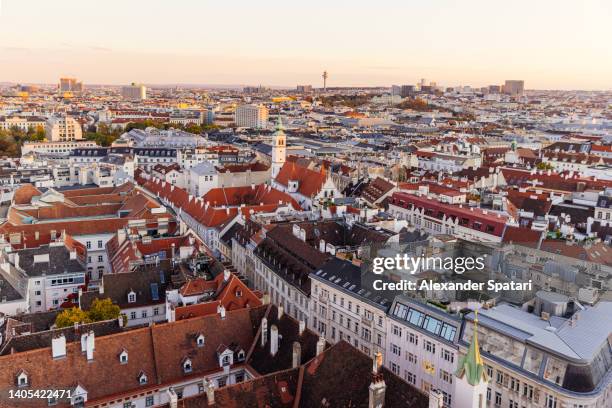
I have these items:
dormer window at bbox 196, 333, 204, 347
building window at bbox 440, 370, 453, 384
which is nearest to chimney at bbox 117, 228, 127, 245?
dormer window at bbox 196, 333, 204, 347

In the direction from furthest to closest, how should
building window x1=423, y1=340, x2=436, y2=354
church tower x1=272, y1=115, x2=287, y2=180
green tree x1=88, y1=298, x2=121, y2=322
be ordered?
church tower x1=272, y1=115, x2=287, y2=180 < green tree x1=88, y1=298, x2=121, y2=322 < building window x1=423, y1=340, x2=436, y2=354

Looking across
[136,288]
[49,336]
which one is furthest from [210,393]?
[136,288]

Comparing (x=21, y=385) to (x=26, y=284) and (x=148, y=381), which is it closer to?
(x=148, y=381)

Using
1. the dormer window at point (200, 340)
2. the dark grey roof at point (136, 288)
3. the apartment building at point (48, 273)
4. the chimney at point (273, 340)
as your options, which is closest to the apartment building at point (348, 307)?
the chimney at point (273, 340)

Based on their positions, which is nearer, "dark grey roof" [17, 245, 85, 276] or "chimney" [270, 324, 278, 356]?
"chimney" [270, 324, 278, 356]

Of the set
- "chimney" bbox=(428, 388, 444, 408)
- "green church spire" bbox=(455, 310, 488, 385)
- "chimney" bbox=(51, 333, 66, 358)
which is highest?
"green church spire" bbox=(455, 310, 488, 385)

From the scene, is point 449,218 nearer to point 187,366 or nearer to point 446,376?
point 446,376

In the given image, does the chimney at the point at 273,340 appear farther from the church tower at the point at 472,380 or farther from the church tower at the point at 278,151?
the church tower at the point at 278,151

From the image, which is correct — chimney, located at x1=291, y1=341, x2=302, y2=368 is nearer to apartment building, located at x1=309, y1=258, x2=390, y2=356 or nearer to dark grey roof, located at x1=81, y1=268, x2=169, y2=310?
apartment building, located at x1=309, y1=258, x2=390, y2=356

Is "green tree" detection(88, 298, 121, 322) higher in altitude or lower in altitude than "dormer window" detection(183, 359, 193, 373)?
higher
